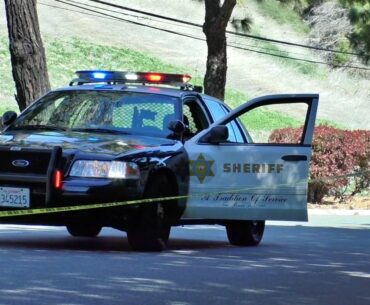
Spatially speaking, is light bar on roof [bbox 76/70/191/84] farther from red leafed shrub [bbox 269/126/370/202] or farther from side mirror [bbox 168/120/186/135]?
red leafed shrub [bbox 269/126/370/202]

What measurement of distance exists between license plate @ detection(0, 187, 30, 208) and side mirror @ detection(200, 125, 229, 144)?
2.29 metres

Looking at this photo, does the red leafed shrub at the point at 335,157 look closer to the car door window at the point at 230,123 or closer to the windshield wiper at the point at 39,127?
the car door window at the point at 230,123

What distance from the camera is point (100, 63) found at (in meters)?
59.5

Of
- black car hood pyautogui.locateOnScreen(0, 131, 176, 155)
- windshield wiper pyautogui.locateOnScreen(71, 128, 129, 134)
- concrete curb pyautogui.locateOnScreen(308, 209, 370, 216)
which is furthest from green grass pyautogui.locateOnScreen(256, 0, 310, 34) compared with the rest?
black car hood pyautogui.locateOnScreen(0, 131, 176, 155)

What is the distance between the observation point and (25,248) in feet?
38.6

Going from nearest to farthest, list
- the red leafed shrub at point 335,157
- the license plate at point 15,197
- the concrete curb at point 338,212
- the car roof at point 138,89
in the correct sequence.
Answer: the license plate at point 15,197 < the car roof at point 138,89 < the concrete curb at point 338,212 < the red leafed shrub at point 335,157

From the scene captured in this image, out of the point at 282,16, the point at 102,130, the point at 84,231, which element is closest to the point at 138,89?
the point at 102,130

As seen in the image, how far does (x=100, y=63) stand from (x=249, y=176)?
47.4 meters

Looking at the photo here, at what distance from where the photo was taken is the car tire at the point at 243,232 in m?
13.8

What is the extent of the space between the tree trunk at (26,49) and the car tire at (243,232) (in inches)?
256

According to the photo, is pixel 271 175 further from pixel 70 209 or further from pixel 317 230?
pixel 317 230

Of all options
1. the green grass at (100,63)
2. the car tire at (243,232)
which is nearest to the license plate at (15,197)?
the car tire at (243,232)

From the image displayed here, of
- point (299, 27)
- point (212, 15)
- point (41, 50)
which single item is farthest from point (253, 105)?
point (299, 27)

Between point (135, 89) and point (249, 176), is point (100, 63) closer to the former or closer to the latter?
point (135, 89)
